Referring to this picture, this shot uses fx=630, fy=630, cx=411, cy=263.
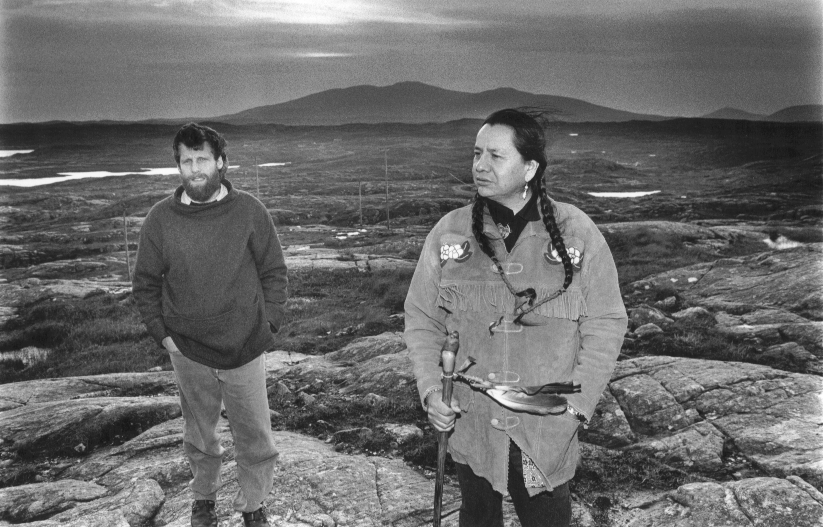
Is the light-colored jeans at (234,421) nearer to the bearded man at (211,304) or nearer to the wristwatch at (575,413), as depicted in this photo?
the bearded man at (211,304)

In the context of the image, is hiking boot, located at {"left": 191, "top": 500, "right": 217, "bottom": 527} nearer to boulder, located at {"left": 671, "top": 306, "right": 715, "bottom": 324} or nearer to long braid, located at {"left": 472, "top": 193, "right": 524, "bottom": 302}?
long braid, located at {"left": 472, "top": 193, "right": 524, "bottom": 302}

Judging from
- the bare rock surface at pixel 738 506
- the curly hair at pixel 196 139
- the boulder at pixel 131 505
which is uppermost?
the curly hair at pixel 196 139

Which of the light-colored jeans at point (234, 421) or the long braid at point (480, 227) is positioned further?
the light-colored jeans at point (234, 421)

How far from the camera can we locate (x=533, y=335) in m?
2.99

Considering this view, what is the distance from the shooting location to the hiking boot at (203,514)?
4516 mm

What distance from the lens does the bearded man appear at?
429 centimetres

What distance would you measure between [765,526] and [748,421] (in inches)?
92.0

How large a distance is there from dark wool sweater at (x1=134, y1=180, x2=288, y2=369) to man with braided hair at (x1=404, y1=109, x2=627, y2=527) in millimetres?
1722

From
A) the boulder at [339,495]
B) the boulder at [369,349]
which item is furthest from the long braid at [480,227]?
the boulder at [369,349]

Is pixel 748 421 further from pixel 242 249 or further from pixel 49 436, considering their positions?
pixel 49 436

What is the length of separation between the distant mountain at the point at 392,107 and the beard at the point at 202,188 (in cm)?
14412

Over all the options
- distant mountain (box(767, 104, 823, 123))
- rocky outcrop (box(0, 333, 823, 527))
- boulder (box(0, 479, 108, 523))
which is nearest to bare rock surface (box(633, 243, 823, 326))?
rocky outcrop (box(0, 333, 823, 527))

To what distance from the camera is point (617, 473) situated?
5.87 meters

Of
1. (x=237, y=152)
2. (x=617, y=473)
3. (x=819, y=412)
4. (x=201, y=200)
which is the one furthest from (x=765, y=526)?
(x=237, y=152)
